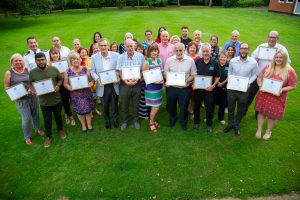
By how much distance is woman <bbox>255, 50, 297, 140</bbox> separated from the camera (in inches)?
220

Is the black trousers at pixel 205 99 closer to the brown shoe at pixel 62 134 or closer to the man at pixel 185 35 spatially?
the man at pixel 185 35

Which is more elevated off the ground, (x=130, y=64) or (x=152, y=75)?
(x=130, y=64)

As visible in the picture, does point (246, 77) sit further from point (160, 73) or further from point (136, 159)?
point (136, 159)

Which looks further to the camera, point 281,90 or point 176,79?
point 176,79

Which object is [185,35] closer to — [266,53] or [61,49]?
[266,53]

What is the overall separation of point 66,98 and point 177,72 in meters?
3.18

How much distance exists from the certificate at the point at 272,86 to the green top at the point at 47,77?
4.82 m

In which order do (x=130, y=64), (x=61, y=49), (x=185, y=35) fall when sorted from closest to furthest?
(x=130, y=64) < (x=61, y=49) < (x=185, y=35)

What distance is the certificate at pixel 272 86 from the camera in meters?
5.55

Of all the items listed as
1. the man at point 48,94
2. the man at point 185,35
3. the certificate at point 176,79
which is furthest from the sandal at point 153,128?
the man at point 185,35

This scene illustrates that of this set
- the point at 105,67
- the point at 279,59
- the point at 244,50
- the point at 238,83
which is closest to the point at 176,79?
the point at 238,83

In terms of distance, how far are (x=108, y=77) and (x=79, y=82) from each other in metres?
0.71

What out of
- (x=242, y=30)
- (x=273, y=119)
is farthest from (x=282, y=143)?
(x=242, y=30)

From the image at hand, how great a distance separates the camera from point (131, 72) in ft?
20.2
